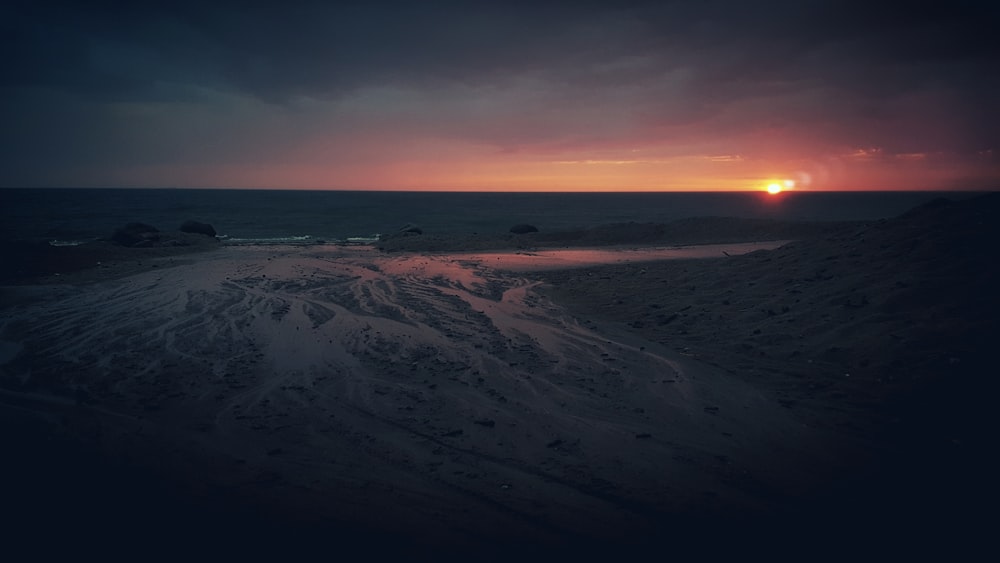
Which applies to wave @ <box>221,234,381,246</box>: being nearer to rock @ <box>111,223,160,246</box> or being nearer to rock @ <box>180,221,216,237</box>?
rock @ <box>180,221,216,237</box>

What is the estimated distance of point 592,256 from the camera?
754 inches

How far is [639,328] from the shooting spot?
8852mm

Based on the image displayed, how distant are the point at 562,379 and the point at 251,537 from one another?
3964 millimetres

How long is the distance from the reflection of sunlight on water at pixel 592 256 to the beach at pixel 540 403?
5688mm

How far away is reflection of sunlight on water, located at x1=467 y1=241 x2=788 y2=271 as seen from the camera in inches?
667

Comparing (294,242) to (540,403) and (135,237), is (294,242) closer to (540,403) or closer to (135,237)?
(135,237)

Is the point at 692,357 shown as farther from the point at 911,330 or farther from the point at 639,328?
the point at 911,330

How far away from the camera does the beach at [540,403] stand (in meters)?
3.83

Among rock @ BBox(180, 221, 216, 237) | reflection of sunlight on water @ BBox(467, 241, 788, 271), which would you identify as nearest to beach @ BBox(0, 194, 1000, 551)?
reflection of sunlight on water @ BBox(467, 241, 788, 271)

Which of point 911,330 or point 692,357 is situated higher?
point 911,330

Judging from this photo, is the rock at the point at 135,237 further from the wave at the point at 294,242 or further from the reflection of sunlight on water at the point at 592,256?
the reflection of sunlight on water at the point at 592,256

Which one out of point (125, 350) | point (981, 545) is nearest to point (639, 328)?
point (981, 545)

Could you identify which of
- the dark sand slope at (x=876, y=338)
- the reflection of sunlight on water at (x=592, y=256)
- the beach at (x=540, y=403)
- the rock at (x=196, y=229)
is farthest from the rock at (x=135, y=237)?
the dark sand slope at (x=876, y=338)

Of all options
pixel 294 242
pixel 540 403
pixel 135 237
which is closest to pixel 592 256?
pixel 540 403
